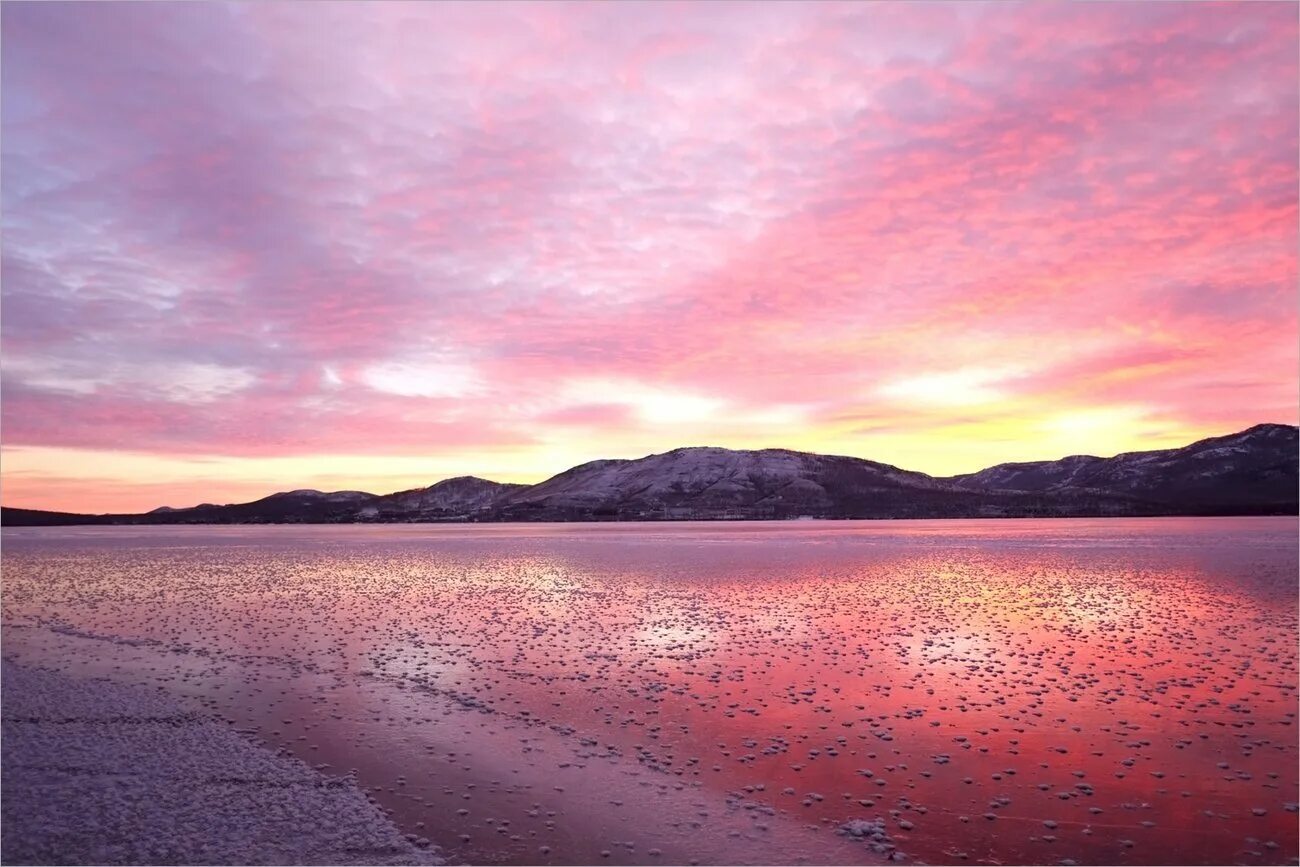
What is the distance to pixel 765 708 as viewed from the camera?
22547mm

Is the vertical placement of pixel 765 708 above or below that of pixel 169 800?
above

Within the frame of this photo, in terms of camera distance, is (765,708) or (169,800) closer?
(169,800)

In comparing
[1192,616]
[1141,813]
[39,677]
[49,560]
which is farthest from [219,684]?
[49,560]

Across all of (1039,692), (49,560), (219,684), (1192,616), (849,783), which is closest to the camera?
(849,783)

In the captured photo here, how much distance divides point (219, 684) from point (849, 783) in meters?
21.4

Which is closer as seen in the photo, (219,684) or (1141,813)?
(1141,813)

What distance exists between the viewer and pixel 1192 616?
38188 mm

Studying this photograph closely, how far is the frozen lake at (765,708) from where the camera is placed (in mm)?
14328

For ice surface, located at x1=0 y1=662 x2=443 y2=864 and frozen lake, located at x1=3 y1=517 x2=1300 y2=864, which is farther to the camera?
frozen lake, located at x1=3 y1=517 x2=1300 y2=864

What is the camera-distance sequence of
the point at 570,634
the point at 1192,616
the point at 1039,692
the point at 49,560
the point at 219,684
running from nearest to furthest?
the point at 1039,692 → the point at 219,684 → the point at 570,634 → the point at 1192,616 → the point at 49,560

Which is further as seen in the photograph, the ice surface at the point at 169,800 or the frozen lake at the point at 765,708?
the frozen lake at the point at 765,708

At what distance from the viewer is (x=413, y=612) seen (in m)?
44.0

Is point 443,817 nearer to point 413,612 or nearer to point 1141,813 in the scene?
point 1141,813

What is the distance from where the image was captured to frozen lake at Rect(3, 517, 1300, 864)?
1433 centimetres
